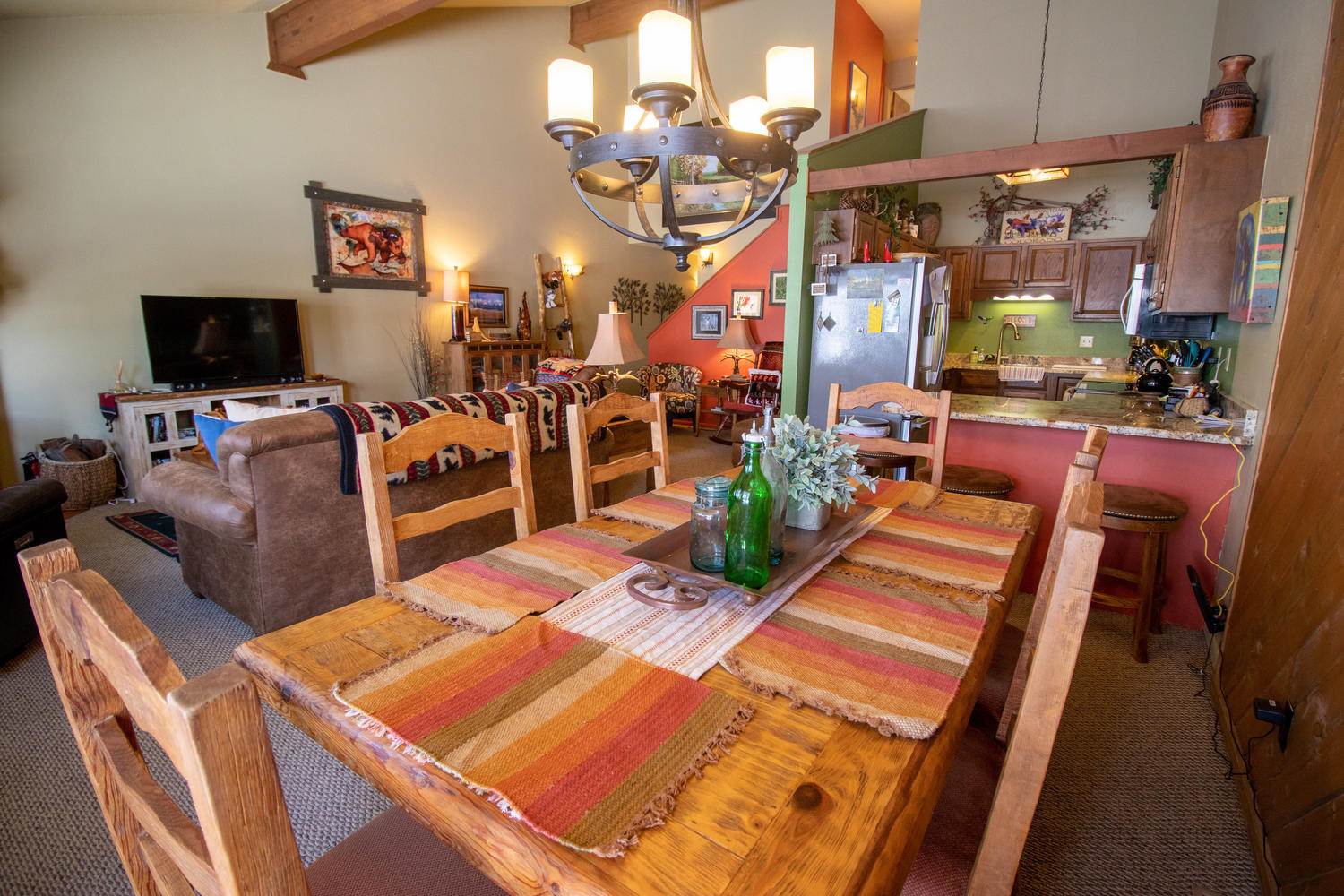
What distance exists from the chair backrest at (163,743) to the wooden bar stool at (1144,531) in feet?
8.04

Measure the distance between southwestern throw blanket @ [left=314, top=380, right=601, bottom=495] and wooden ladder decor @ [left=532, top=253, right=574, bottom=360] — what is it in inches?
160

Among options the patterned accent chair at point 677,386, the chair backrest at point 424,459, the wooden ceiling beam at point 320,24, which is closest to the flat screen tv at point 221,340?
the wooden ceiling beam at point 320,24

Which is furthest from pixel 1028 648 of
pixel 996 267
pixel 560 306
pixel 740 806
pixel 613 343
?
pixel 560 306

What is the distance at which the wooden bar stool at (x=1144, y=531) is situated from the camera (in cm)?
221

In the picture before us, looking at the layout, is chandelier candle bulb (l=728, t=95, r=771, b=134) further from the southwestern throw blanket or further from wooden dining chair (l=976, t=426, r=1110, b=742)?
wooden dining chair (l=976, t=426, r=1110, b=742)

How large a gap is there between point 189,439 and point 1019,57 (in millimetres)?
7160

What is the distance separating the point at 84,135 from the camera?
4.20 m

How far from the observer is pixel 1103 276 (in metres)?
5.32

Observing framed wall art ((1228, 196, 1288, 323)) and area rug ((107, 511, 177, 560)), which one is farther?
area rug ((107, 511, 177, 560))

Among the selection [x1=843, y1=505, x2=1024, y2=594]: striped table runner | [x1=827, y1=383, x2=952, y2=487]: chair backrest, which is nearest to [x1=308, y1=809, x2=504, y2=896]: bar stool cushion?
[x1=843, y1=505, x2=1024, y2=594]: striped table runner

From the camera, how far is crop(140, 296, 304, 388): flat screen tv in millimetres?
4426

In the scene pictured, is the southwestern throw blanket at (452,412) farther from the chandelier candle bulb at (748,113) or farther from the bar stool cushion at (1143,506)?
the bar stool cushion at (1143,506)

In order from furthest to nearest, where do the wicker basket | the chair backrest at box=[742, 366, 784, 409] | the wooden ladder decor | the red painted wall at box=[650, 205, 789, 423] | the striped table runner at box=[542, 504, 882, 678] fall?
the wooden ladder decor
the red painted wall at box=[650, 205, 789, 423]
the chair backrest at box=[742, 366, 784, 409]
the wicker basket
the striped table runner at box=[542, 504, 882, 678]

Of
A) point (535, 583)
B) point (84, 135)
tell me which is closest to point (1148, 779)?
point (535, 583)
